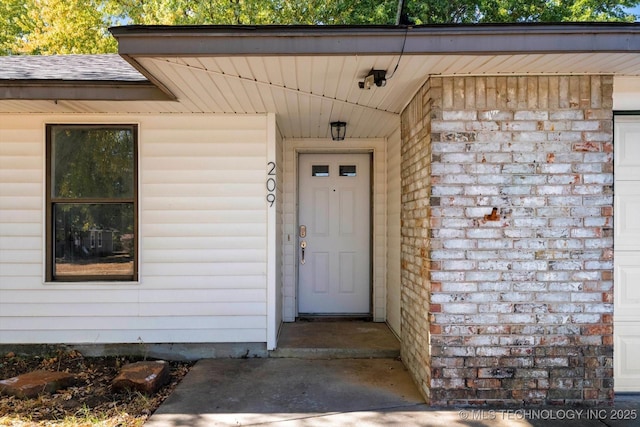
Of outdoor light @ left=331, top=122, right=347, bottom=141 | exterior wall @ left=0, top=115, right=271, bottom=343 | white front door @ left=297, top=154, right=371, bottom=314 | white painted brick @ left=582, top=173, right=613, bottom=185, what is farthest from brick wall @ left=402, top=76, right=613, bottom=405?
white front door @ left=297, top=154, right=371, bottom=314

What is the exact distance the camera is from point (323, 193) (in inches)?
215

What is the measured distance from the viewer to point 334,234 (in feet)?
17.9

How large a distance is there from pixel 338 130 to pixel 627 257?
2.86 m

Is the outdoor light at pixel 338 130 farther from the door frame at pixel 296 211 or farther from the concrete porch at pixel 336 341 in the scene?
the concrete porch at pixel 336 341

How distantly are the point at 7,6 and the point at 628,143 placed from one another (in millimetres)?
16978

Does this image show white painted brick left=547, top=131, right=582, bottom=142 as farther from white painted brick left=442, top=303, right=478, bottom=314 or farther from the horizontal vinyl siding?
the horizontal vinyl siding

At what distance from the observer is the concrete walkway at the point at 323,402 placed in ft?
9.43

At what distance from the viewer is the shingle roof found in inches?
143

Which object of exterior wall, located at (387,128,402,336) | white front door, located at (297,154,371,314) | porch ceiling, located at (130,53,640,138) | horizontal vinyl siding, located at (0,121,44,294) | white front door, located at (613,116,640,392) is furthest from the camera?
white front door, located at (297,154,371,314)

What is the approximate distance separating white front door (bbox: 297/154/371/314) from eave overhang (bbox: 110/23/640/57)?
2833mm

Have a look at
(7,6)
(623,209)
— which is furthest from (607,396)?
(7,6)

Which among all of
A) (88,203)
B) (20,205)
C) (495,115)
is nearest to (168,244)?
(88,203)

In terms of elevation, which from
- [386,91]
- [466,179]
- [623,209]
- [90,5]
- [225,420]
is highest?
[90,5]

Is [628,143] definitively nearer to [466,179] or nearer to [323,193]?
[466,179]
